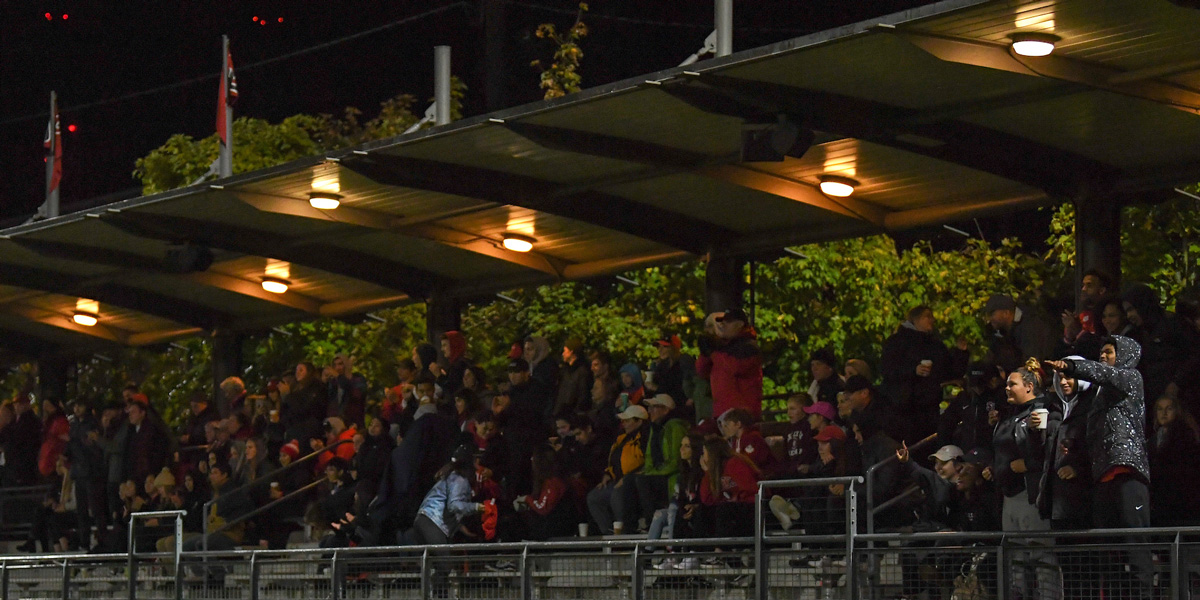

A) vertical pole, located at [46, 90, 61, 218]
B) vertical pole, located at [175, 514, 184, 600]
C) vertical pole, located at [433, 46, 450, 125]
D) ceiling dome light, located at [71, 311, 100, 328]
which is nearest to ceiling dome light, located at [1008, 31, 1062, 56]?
vertical pole, located at [433, 46, 450, 125]

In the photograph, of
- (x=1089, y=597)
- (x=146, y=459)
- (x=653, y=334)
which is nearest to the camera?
(x=1089, y=597)

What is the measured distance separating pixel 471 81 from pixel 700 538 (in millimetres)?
38593

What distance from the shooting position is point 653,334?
32156 millimetres

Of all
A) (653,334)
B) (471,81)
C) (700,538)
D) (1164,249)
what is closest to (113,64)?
(471,81)

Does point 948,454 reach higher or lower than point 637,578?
higher

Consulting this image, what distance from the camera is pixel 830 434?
1353 cm

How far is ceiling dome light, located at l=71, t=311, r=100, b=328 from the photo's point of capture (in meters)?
22.0

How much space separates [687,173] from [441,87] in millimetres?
2636

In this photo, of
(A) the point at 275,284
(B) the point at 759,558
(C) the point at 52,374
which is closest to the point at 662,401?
(B) the point at 759,558

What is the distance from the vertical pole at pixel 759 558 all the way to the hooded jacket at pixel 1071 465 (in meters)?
1.89

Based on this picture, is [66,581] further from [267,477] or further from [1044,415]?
[1044,415]

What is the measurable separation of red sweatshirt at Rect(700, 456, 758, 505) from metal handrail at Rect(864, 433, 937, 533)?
0.87m

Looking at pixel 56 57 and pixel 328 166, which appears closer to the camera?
Result: pixel 328 166

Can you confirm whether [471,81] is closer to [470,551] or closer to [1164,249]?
[1164,249]
